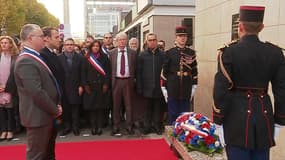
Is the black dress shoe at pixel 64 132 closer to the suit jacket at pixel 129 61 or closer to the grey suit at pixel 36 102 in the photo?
the suit jacket at pixel 129 61

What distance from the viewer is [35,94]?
3516 millimetres

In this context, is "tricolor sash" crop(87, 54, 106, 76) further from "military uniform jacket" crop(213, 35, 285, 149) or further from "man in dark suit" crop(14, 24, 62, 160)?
"military uniform jacket" crop(213, 35, 285, 149)

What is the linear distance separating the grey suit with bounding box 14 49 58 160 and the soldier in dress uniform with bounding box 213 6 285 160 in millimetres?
1743

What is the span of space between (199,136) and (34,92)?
206 cm

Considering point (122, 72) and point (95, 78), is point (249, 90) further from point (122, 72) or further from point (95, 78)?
point (95, 78)

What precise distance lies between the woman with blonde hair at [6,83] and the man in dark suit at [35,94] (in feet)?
9.23

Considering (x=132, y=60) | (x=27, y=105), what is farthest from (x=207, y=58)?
(x=27, y=105)

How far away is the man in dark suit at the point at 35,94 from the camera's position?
11.6 feet

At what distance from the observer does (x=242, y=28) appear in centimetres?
278

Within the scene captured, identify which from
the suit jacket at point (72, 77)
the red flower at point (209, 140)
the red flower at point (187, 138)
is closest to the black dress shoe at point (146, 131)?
the suit jacket at point (72, 77)

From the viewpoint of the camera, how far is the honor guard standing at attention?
5.71m

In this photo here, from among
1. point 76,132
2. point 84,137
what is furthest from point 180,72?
point 76,132

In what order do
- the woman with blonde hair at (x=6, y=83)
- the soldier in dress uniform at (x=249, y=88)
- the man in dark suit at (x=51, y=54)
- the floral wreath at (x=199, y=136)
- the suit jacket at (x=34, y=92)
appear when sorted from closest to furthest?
the soldier in dress uniform at (x=249, y=88) < the suit jacket at (x=34, y=92) < the man in dark suit at (x=51, y=54) < the floral wreath at (x=199, y=136) < the woman with blonde hair at (x=6, y=83)

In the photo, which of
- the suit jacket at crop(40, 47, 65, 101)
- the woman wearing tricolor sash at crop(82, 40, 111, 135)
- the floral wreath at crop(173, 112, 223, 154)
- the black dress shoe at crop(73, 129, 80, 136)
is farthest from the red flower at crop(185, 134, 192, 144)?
the black dress shoe at crop(73, 129, 80, 136)
